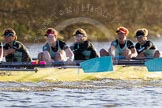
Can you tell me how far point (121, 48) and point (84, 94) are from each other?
529 centimetres

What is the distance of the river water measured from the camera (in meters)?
19.7

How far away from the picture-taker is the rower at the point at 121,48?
86.0 feet

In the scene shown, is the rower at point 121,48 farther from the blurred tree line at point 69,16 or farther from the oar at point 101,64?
the blurred tree line at point 69,16

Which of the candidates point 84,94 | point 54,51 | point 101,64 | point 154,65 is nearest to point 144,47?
point 154,65

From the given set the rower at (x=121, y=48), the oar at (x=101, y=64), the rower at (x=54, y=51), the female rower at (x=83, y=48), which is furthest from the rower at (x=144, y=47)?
the rower at (x=54, y=51)

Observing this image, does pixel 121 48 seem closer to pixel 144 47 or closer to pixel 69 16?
pixel 144 47

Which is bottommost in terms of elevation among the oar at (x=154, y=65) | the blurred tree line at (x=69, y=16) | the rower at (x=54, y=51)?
the oar at (x=154, y=65)

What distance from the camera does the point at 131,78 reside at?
2494cm

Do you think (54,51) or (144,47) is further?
(144,47)

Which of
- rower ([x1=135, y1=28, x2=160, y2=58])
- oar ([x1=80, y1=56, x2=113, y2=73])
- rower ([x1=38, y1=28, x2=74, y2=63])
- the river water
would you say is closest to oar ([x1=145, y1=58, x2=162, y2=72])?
the river water

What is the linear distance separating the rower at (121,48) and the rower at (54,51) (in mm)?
1729

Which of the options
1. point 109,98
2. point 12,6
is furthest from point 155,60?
point 12,6

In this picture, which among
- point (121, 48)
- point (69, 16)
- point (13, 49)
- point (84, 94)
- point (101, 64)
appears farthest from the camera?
point (69, 16)

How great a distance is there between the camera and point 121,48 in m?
26.7
